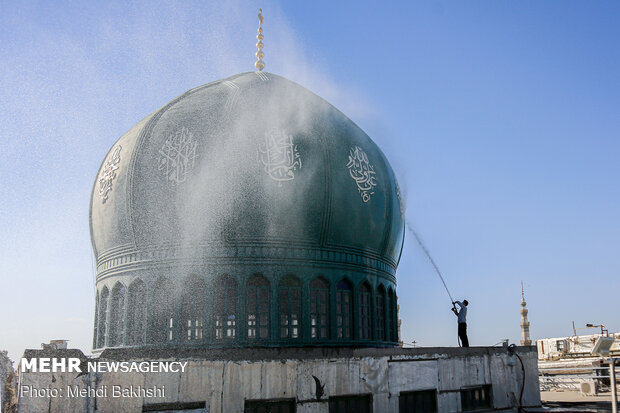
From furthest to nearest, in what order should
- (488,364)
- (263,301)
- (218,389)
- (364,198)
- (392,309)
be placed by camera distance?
1. (392,309)
2. (364,198)
3. (263,301)
4. (488,364)
5. (218,389)

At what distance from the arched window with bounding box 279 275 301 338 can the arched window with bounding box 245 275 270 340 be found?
380 millimetres

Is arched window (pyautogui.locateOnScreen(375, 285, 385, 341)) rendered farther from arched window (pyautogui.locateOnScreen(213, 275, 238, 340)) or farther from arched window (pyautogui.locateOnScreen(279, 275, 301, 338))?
arched window (pyautogui.locateOnScreen(213, 275, 238, 340))

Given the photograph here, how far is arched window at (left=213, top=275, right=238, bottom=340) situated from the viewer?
15508 mm

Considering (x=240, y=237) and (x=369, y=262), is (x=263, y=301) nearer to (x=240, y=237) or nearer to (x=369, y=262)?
(x=240, y=237)

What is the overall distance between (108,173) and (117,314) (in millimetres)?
3934

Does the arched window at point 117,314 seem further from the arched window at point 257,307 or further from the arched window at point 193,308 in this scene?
the arched window at point 257,307

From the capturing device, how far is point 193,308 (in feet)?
51.7

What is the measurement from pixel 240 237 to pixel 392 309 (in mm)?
5609

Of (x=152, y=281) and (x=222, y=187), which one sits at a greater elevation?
(x=222, y=187)

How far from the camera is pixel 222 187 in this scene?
15969 millimetres

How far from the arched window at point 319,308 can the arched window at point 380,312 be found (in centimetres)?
197

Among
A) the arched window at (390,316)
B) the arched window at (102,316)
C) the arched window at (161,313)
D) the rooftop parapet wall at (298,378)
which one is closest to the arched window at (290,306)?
the arched window at (161,313)

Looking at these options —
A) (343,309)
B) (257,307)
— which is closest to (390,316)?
(343,309)

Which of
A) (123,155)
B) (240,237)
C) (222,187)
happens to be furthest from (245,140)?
(123,155)
